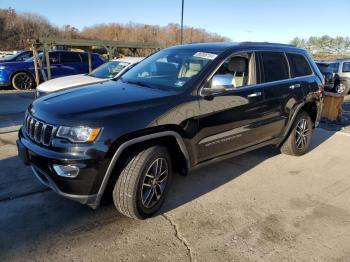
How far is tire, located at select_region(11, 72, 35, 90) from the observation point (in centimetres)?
1245

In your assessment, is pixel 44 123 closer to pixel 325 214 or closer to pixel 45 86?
pixel 325 214

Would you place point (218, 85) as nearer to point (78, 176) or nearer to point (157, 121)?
point (157, 121)

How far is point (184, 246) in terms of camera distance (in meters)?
2.97

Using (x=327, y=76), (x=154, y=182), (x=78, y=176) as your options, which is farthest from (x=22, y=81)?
(x=327, y=76)

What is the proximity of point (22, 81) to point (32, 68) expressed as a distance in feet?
2.04

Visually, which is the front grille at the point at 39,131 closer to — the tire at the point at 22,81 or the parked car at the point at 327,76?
the tire at the point at 22,81

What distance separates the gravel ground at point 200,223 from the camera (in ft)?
9.41

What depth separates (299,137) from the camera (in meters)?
5.43

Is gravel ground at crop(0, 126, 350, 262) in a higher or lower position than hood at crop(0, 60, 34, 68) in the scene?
lower

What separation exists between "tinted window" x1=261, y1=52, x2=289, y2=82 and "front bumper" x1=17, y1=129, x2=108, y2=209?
268cm

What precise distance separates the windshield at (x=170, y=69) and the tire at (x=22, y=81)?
9.55 meters

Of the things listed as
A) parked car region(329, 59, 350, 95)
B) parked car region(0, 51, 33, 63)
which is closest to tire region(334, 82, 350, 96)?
parked car region(329, 59, 350, 95)

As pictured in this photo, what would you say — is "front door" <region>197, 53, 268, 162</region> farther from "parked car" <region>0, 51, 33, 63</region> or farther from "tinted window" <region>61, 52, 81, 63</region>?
"parked car" <region>0, 51, 33, 63</region>

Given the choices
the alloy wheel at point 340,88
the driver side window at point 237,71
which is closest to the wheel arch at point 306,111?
the driver side window at point 237,71
